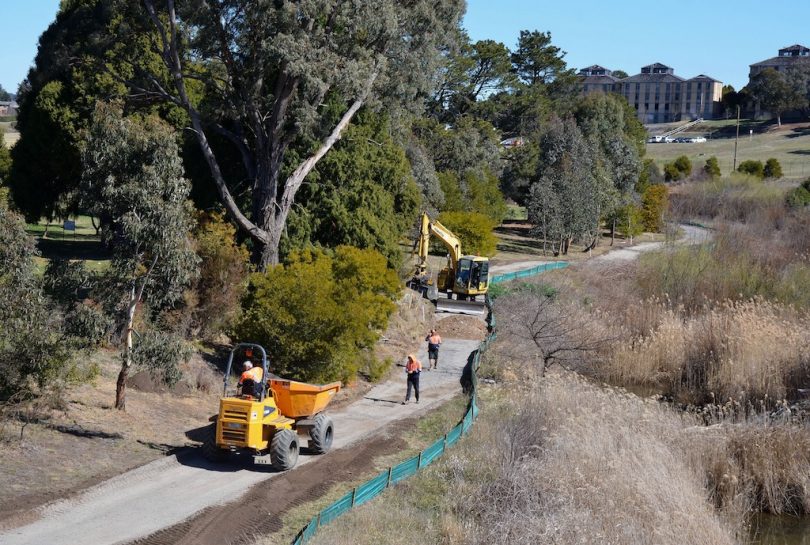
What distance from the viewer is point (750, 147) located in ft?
412

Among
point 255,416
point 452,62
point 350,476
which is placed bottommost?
point 350,476

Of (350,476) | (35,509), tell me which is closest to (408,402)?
(350,476)

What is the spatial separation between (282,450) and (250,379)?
4.81 feet

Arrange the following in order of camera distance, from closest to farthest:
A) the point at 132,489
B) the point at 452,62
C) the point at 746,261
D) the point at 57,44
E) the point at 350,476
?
1. the point at 132,489
2. the point at 350,476
3. the point at 57,44
4. the point at 746,261
5. the point at 452,62

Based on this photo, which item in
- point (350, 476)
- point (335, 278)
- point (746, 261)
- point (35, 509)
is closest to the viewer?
point (35, 509)

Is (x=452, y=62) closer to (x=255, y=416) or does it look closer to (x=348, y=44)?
(x=348, y=44)

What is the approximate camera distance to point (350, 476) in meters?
18.0

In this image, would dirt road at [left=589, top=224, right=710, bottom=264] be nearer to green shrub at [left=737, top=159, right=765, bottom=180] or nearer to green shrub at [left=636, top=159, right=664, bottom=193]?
green shrub at [left=636, top=159, right=664, bottom=193]

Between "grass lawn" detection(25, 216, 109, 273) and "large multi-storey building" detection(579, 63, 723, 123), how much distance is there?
142 metres

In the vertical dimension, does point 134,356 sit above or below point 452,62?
below

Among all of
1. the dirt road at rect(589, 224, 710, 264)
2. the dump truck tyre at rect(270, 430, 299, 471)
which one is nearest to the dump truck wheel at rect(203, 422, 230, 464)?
the dump truck tyre at rect(270, 430, 299, 471)

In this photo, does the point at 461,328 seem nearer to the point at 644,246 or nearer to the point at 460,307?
the point at 460,307

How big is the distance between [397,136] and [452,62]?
23.6 m

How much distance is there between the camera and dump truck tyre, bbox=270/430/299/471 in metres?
17.2
